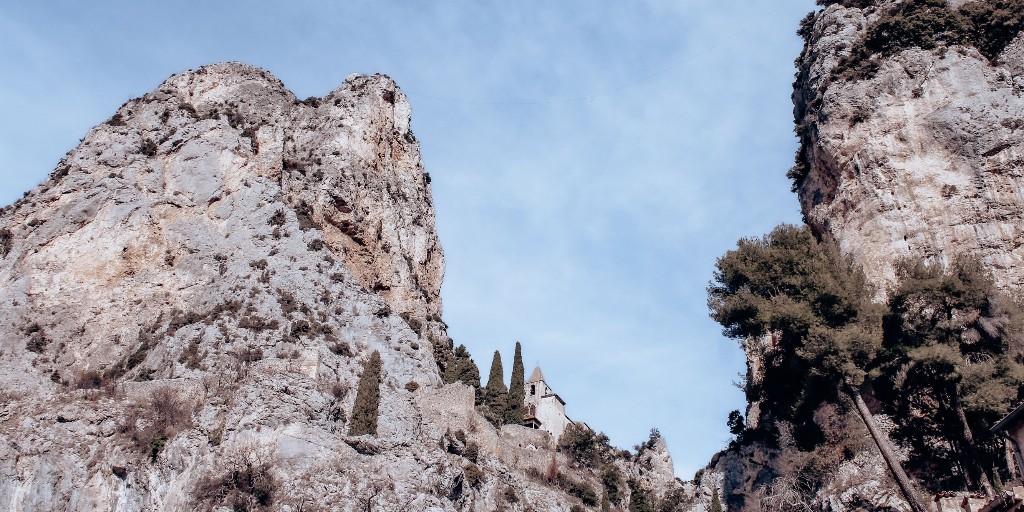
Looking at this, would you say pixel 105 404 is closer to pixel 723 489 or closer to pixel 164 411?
pixel 164 411

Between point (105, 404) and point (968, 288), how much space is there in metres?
31.7

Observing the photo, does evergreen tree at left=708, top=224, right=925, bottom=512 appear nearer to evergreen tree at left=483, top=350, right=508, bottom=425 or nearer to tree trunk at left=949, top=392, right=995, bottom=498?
tree trunk at left=949, top=392, right=995, bottom=498

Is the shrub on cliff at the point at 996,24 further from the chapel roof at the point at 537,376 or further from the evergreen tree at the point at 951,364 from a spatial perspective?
the chapel roof at the point at 537,376

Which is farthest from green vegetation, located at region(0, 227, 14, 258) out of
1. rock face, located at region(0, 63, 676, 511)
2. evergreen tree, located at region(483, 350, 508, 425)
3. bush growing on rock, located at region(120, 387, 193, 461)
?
evergreen tree, located at region(483, 350, 508, 425)

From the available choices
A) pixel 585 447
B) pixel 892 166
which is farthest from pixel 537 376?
pixel 892 166

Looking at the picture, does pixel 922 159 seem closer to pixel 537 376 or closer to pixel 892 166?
pixel 892 166

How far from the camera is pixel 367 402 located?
34.6 m

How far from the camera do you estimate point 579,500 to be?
42781 millimetres

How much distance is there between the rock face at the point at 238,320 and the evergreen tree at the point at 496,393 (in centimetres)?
272

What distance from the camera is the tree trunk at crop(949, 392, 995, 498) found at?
2652 cm

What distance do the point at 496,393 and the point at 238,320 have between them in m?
18.3

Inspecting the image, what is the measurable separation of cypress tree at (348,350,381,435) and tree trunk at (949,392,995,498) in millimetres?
21228

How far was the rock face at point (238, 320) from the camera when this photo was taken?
29.2 metres

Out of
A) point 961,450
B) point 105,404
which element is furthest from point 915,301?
point 105,404
